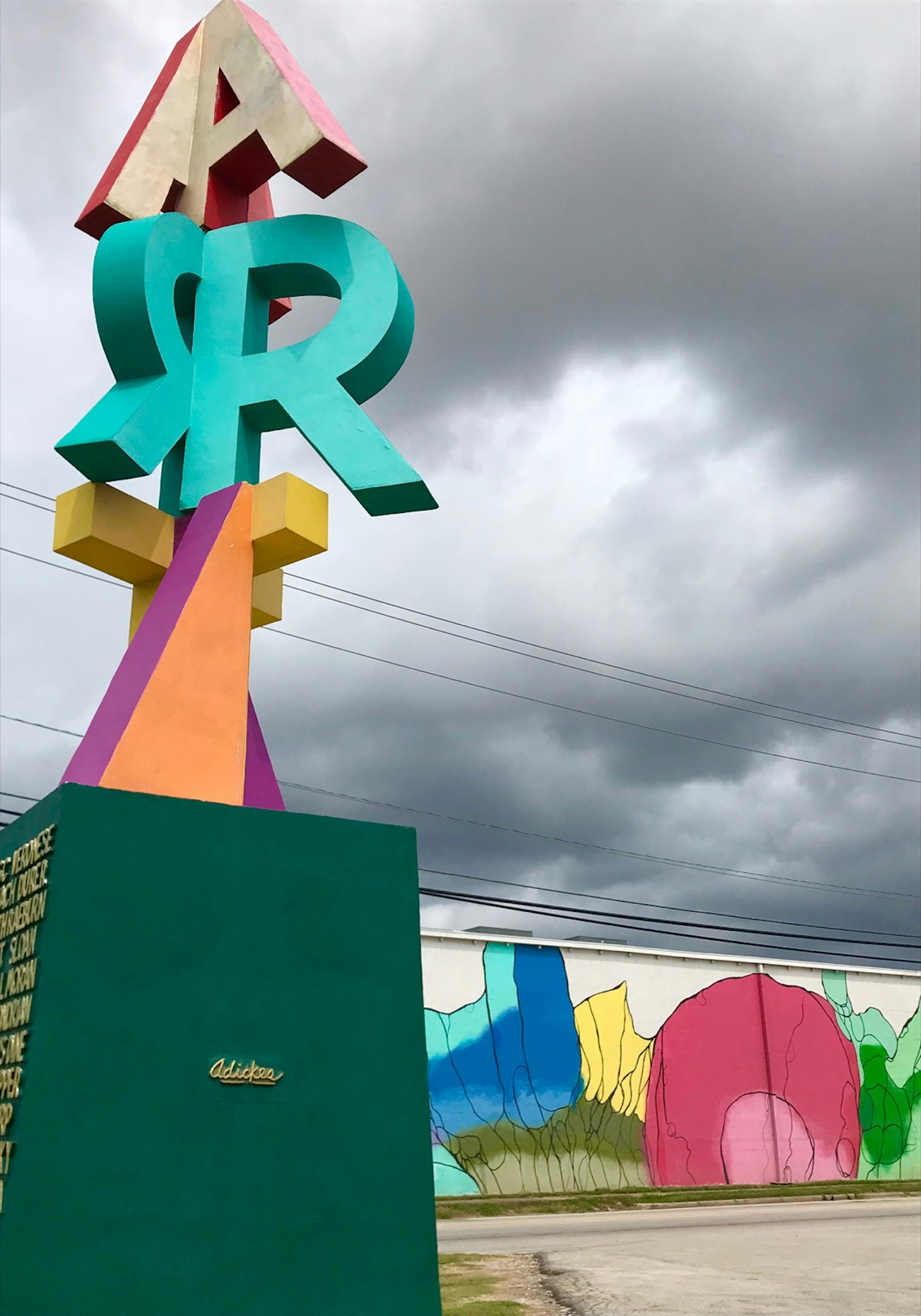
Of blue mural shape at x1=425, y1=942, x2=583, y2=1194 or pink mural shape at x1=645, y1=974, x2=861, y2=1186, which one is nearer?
blue mural shape at x1=425, y1=942, x2=583, y2=1194

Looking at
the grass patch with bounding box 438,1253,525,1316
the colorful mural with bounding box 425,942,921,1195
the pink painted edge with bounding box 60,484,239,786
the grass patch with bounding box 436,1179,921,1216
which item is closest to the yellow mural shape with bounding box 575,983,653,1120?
the colorful mural with bounding box 425,942,921,1195

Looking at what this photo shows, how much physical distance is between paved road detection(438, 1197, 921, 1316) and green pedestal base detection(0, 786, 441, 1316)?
12.1ft

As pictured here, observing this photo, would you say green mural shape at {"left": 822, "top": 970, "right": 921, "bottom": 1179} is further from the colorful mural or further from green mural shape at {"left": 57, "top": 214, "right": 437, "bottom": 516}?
green mural shape at {"left": 57, "top": 214, "right": 437, "bottom": 516}

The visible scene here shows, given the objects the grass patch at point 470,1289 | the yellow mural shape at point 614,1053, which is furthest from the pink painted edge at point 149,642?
the yellow mural shape at point 614,1053

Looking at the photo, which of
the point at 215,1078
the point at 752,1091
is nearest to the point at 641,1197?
the point at 752,1091

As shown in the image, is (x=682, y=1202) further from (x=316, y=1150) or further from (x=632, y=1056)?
(x=316, y=1150)

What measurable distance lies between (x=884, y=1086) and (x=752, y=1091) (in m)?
4.77

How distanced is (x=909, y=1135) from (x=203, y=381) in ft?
88.3

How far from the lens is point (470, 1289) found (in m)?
9.46

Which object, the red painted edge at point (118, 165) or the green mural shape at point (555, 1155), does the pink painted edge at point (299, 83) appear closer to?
the red painted edge at point (118, 165)

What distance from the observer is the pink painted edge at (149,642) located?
6.28 m

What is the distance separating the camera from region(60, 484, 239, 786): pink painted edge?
6.28 meters

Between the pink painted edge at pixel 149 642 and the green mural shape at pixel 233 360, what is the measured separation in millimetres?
324

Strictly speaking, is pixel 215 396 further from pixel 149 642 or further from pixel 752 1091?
pixel 752 1091
